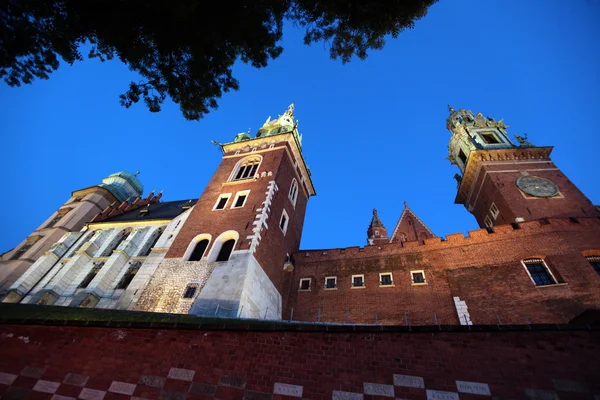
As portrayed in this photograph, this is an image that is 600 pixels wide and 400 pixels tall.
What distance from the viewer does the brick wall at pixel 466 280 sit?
16312 mm

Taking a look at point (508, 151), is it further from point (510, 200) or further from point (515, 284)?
point (515, 284)

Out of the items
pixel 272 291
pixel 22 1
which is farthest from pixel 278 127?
pixel 22 1

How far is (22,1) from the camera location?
805 cm

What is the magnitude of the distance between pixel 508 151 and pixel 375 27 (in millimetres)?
22975

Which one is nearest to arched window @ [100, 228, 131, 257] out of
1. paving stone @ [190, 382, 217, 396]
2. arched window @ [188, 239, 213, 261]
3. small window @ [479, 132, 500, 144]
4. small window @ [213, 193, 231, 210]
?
small window @ [213, 193, 231, 210]

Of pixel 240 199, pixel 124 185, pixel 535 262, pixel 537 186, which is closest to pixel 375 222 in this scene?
pixel 537 186

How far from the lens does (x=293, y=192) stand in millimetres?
29641

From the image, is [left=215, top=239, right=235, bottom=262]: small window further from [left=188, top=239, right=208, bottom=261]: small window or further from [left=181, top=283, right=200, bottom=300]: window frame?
[left=181, top=283, right=200, bottom=300]: window frame

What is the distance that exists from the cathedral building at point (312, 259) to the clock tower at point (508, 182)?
11 centimetres

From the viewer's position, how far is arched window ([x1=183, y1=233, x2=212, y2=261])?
2080 centimetres

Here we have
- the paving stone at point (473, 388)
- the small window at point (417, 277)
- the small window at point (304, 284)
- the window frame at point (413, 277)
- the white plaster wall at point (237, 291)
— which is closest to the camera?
the paving stone at point (473, 388)

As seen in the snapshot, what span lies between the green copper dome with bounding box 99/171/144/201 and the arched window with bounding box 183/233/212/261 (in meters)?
26.3

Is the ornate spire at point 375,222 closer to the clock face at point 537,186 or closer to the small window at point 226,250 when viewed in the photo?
the clock face at point 537,186

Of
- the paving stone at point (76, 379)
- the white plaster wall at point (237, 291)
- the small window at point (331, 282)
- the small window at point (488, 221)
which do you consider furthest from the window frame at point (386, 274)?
the paving stone at point (76, 379)
